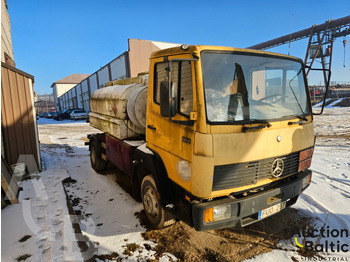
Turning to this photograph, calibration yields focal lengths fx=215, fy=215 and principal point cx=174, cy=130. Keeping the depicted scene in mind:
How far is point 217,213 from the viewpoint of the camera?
2518mm

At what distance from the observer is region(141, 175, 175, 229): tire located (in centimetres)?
313

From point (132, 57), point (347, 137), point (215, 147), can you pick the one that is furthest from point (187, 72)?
point (132, 57)

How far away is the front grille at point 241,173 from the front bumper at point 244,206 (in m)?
0.18

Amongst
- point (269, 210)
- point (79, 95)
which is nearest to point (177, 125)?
point (269, 210)

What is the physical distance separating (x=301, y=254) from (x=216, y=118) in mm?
2141

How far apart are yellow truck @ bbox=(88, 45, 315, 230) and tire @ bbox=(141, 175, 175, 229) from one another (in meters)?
0.02

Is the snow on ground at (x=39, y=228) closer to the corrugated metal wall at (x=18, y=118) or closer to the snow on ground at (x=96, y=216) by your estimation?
the snow on ground at (x=96, y=216)

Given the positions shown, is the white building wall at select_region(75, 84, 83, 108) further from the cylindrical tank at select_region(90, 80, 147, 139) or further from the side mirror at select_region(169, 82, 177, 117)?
the side mirror at select_region(169, 82, 177, 117)

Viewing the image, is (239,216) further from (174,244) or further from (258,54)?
(258,54)

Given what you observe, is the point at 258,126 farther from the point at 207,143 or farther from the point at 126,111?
the point at 126,111

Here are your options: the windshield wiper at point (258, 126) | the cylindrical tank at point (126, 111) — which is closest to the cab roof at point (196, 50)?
the windshield wiper at point (258, 126)

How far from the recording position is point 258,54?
2.97 m

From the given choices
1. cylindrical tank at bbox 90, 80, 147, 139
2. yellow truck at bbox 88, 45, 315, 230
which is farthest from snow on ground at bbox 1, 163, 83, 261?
cylindrical tank at bbox 90, 80, 147, 139

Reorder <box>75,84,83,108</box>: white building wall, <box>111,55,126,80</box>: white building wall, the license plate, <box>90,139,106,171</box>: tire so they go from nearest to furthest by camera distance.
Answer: the license plate, <box>90,139,106,171</box>: tire, <box>111,55,126,80</box>: white building wall, <box>75,84,83,108</box>: white building wall
